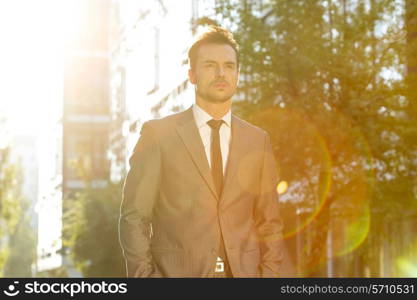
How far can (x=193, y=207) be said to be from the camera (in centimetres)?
553

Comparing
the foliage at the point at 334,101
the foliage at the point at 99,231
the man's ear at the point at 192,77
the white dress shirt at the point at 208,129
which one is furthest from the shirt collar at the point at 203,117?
the foliage at the point at 99,231

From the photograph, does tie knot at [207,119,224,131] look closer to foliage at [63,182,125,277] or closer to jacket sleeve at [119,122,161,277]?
jacket sleeve at [119,122,161,277]

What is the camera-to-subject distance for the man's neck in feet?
18.9

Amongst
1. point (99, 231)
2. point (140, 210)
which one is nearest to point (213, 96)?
point (140, 210)

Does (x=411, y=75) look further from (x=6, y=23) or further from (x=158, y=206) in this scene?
(x=6, y=23)

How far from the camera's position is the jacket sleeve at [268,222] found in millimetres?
5719

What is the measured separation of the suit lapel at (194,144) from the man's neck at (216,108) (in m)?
0.11

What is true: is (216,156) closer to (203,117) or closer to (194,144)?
(194,144)

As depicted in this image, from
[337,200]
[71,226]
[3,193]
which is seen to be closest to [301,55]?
[337,200]

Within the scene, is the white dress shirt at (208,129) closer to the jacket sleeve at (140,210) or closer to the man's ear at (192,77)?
the man's ear at (192,77)

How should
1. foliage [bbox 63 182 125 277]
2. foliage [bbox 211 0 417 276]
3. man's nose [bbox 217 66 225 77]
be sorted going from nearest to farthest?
man's nose [bbox 217 66 225 77] < foliage [bbox 211 0 417 276] < foliage [bbox 63 182 125 277]

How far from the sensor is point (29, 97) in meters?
93.5

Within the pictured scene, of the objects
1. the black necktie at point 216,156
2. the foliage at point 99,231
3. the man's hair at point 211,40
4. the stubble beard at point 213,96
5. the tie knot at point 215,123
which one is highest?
the man's hair at point 211,40

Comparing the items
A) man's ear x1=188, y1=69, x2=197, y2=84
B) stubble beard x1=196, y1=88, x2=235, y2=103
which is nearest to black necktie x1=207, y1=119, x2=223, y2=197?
stubble beard x1=196, y1=88, x2=235, y2=103
